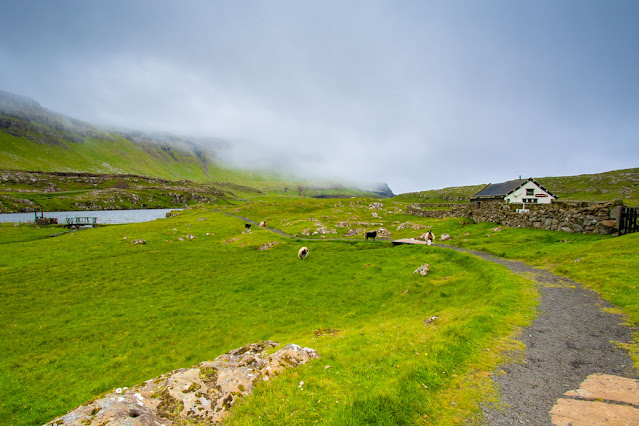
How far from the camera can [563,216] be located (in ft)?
116

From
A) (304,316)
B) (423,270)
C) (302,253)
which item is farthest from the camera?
(302,253)

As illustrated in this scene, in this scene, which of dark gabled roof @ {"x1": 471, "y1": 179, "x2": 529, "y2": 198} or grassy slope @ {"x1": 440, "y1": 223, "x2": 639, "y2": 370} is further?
dark gabled roof @ {"x1": 471, "y1": 179, "x2": 529, "y2": 198}

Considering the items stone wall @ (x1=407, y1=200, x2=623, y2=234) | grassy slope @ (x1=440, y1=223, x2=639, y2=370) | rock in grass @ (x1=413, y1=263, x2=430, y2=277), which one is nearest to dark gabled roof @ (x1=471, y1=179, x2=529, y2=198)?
stone wall @ (x1=407, y1=200, x2=623, y2=234)

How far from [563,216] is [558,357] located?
35.0m

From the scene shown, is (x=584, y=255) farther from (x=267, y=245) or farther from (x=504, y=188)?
(x=504, y=188)

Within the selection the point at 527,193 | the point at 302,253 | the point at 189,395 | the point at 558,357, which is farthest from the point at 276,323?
the point at 527,193

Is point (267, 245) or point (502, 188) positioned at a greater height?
point (502, 188)

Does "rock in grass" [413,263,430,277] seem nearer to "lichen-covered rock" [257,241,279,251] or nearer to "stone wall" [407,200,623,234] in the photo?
"stone wall" [407,200,623,234]

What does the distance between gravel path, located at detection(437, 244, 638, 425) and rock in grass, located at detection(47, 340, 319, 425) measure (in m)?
7.44

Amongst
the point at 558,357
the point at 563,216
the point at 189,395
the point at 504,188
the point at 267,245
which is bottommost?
the point at 267,245

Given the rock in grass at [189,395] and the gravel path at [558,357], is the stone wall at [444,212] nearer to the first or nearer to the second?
the gravel path at [558,357]

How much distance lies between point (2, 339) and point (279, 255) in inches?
1229

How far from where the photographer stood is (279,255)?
150ft

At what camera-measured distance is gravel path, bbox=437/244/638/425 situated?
7672 mm
